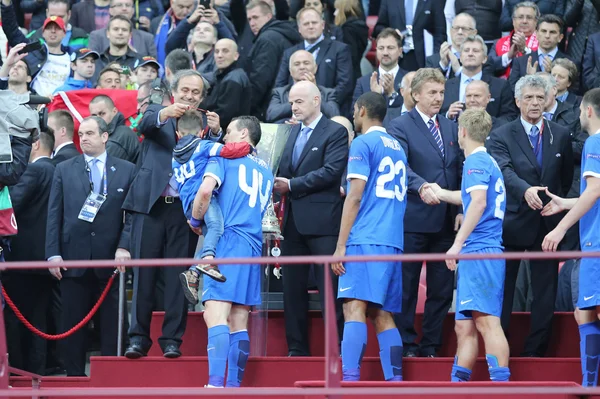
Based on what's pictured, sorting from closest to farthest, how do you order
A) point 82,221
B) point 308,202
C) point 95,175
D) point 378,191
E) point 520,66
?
1. point 378,191
2. point 308,202
3. point 82,221
4. point 95,175
5. point 520,66

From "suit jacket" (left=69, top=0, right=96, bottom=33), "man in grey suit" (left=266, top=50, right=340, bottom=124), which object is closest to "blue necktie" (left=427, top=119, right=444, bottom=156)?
"man in grey suit" (left=266, top=50, right=340, bottom=124)

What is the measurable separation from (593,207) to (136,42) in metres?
6.71

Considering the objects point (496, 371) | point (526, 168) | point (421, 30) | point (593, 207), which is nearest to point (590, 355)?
point (496, 371)

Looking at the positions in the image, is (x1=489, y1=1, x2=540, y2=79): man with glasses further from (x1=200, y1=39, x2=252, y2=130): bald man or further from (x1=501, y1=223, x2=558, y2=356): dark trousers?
(x1=501, y1=223, x2=558, y2=356): dark trousers

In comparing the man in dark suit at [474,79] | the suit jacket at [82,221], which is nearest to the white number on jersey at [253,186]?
the suit jacket at [82,221]

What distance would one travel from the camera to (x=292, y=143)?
30.5ft

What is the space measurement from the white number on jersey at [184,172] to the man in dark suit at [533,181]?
2.45 m

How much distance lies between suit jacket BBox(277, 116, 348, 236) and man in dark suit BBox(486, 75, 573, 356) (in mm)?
1215

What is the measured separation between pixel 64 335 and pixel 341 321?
6.95ft

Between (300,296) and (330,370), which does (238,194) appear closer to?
(300,296)

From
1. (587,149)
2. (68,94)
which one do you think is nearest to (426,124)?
(587,149)

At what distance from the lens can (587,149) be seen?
807 cm

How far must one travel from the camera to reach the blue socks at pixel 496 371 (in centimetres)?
789

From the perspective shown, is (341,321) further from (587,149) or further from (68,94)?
(68,94)
